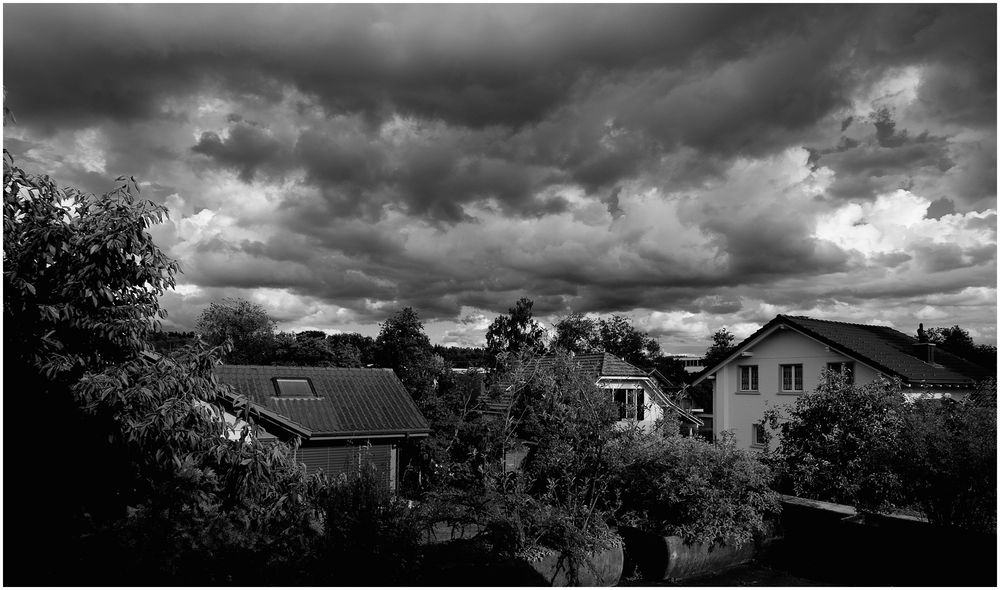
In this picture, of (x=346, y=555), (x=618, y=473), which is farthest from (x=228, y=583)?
(x=618, y=473)

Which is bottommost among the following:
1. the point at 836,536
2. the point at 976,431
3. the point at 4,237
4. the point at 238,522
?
the point at 836,536

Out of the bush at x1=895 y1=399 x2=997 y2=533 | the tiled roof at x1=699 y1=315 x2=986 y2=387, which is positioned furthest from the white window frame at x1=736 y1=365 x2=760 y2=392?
the bush at x1=895 y1=399 x2=997 y2=533

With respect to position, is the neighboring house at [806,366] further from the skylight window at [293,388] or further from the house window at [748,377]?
the skylight window at [293,388]

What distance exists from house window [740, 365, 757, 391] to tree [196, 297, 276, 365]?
110 feet

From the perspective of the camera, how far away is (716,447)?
10711 mm

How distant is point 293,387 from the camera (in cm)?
1992

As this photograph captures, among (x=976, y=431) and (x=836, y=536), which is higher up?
(x=976, y=431)

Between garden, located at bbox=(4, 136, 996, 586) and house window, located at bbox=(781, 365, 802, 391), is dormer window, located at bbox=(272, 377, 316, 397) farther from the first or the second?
house window, located at bbox=(781, 365, 802, 391)

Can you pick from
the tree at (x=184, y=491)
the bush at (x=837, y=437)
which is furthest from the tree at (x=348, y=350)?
the tree at (x=184, y=491)

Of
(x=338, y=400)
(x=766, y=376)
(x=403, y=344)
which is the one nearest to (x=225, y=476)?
(x=338, y=400)

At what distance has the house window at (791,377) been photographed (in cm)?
2581

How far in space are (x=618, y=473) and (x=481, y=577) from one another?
316cm

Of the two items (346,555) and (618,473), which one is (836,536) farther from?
(346,555)

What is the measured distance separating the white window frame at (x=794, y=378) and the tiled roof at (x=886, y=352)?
1615 mm
